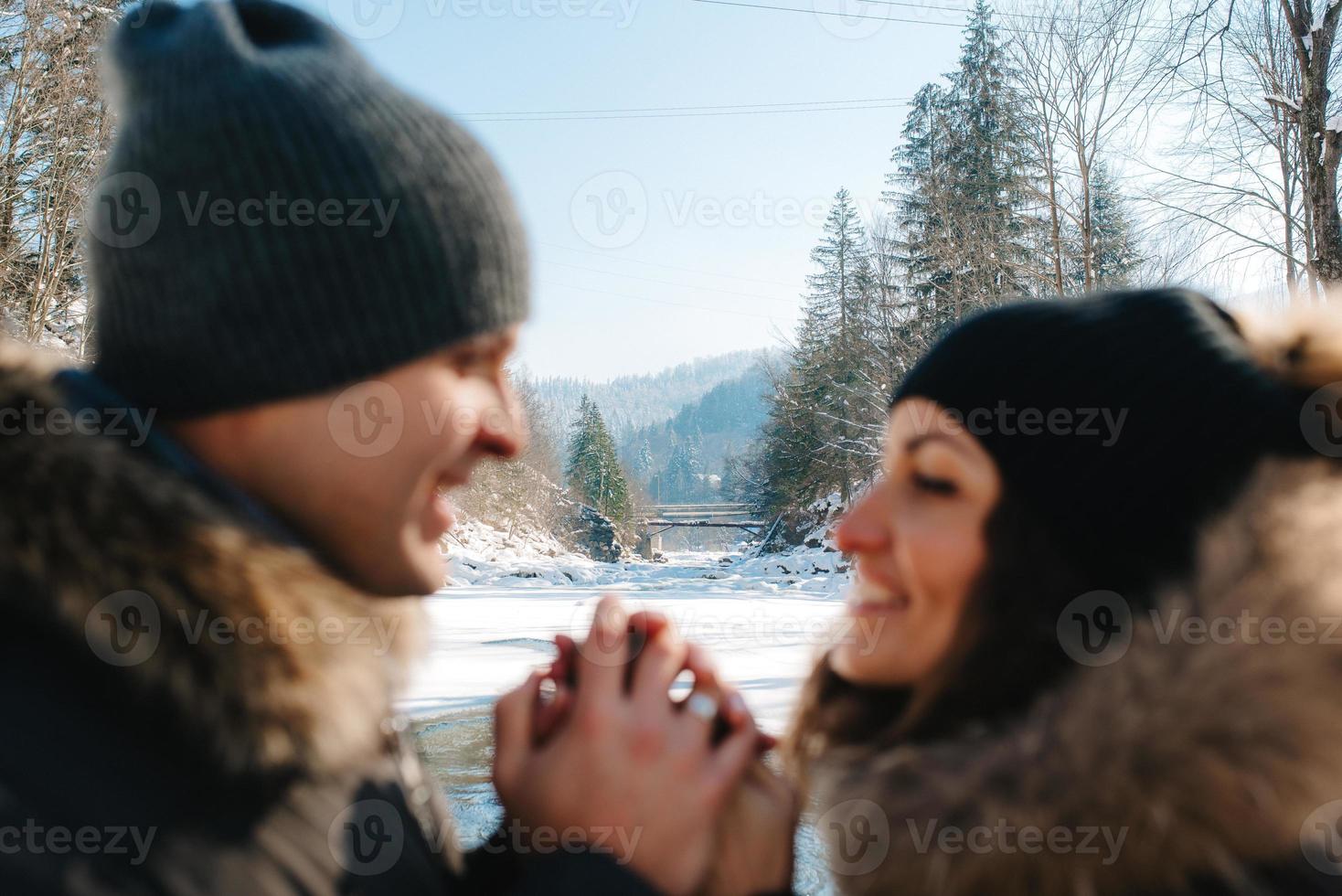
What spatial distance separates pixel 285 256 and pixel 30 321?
565 inches

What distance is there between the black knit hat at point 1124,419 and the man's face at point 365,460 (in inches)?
31.4

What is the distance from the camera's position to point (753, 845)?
45.4 inches

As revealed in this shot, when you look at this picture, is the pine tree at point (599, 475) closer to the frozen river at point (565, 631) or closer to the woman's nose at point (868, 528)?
the frozen river at point (565, 631)

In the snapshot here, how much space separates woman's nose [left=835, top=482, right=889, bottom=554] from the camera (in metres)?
1.34

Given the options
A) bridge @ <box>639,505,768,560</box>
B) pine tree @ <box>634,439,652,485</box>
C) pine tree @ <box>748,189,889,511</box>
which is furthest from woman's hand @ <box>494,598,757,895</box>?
pine tree @ <box>634,439,652,485</box>

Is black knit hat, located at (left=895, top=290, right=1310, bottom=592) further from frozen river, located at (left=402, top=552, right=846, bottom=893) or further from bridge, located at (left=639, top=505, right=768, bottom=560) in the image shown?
bridge, located at (left=639, top=505, right=768, bottom=560)

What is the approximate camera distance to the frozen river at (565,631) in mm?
3658

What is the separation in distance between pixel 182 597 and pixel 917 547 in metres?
0.98

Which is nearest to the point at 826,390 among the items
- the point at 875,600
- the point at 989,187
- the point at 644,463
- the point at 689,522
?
the point at 689,522

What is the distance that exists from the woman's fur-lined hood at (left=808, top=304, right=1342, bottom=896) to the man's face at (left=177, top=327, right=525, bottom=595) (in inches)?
27.6

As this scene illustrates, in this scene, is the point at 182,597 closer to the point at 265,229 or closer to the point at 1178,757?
the point at 265,229

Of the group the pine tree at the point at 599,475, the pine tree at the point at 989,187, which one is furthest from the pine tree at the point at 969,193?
the pine tree at the point at 599,475

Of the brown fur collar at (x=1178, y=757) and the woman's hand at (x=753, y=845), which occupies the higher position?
the brown fur collar at (x=1178, y=757)

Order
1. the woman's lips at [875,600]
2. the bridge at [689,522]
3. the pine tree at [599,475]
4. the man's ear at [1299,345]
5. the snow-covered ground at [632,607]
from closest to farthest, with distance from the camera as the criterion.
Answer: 1. the man's ear at [1299,345]
2. the woman's lips at [875,600]
3. the snow-covered ground at [632,607]
4. the bridge at [689,522]
5. the pine tree at [599,475]
